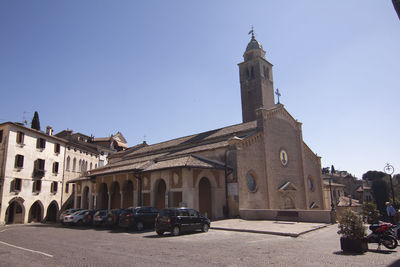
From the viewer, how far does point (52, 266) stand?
829 cm

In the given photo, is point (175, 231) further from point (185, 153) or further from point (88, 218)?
point (185, 153)

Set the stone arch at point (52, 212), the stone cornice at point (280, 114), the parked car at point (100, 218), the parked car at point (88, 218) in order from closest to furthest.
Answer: the parked car at point (100, 218) < the parked car at point (88, 218) < the stone cornice at point (280, 114) < the stone arch at point (52, 212)

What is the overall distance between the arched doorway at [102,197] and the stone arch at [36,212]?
920 cm

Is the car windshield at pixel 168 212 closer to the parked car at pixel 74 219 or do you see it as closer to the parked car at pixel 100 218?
the parked car at pixel 100 218

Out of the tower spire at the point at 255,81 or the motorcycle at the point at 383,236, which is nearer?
the motorcycle at the point at 383,236

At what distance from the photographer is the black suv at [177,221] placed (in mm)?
15484

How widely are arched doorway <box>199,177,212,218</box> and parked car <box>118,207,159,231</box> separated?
6357 millimetres

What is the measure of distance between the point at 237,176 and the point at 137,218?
33.4 ft

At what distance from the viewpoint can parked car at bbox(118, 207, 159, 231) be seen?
18594 millimetres

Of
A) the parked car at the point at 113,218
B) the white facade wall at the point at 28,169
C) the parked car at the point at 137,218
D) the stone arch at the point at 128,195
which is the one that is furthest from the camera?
the white facade wall at the point at 28,169

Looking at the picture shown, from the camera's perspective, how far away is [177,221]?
15656mm

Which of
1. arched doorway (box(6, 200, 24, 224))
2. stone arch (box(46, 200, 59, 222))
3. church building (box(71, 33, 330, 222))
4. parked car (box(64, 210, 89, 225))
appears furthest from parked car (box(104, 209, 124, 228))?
stone arch (box(46, 200, 59, 222))

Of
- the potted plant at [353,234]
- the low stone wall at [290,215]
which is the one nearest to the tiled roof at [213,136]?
the low stone wall at [290,215]

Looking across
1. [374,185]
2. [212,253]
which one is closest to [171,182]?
[212,253]
